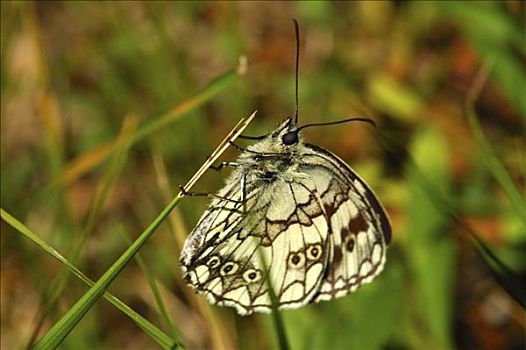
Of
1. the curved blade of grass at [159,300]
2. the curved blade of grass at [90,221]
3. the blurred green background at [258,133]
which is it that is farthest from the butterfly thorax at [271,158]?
the curved blade of grass at [159,300]

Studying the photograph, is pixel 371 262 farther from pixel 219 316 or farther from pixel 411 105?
pixel 411 105

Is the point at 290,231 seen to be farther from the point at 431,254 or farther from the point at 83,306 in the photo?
the point at 83,306

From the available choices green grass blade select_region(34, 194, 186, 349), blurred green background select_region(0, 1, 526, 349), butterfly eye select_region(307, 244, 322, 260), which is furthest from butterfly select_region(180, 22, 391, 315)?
green grass blade select_region(34, 194, 186, 349)

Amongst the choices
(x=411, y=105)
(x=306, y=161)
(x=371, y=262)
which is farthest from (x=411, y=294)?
(x=411, y=105)

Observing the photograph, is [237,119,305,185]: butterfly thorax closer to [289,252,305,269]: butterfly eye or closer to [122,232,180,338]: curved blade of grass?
[289,252,305,269]: butterfly eye

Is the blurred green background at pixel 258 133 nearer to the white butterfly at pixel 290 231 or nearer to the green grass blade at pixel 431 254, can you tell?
the green grass blade at pixel 431 254

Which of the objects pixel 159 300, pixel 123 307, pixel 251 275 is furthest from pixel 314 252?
pixel 123 307
